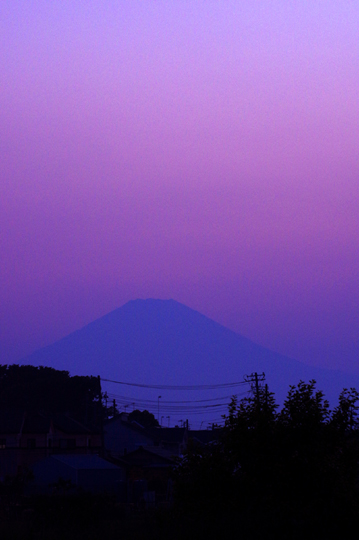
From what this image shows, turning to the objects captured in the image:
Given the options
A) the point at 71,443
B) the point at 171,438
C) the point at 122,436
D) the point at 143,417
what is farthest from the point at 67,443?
the point at 143,417

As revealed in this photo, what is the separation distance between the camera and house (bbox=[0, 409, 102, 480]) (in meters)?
71.1

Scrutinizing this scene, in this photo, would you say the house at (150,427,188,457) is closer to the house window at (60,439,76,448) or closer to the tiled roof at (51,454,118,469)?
the house window at (60,439,76,448)

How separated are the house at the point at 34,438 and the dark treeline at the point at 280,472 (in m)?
55.8

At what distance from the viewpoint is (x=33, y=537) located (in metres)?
15.3

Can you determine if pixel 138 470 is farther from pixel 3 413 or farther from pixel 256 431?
pixel 256 431

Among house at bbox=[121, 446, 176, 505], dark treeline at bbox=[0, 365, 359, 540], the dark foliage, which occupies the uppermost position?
the dark foliage

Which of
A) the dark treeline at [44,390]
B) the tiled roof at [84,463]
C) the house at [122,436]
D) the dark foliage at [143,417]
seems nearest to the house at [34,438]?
the house at [122,436]

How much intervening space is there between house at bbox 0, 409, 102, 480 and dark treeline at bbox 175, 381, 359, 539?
183 ft

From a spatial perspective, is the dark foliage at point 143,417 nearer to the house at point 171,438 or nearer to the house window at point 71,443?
the house at point 171,438

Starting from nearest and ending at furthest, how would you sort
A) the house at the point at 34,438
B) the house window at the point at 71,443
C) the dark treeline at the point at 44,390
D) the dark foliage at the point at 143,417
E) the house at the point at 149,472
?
1. the house at the point at 149,472
2. the house at the point at 34,438
3. the house window at the point at 71,443
4. the dark treeline at the point at 44,390
5. the dark foliage at the point at 143,417

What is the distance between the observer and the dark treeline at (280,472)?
14.2 meters

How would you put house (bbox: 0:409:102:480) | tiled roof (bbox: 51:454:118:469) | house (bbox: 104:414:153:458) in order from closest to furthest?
tiled roof (bbox: 51:454:118:469) < house (bbox: 0:409:102:480) < house (bbox: 104:414:153:458)

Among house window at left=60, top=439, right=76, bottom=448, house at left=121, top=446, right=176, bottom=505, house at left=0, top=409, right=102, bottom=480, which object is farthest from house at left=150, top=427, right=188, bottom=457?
house at left=121, top=446, right=176, bottom=505

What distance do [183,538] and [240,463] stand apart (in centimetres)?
208
